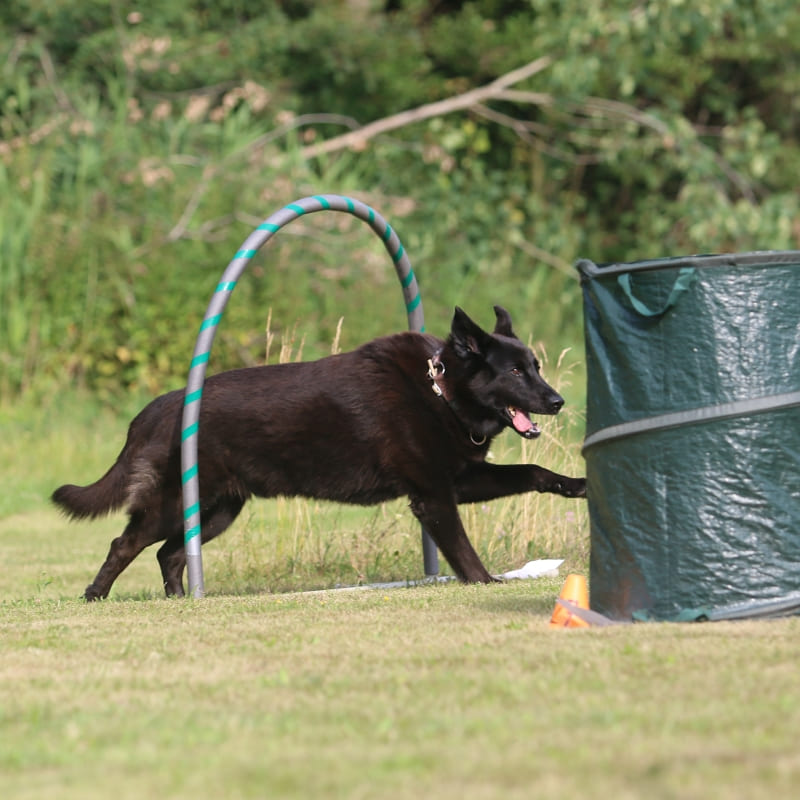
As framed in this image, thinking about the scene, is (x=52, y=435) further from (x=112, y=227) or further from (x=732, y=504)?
(x=732, y=504)

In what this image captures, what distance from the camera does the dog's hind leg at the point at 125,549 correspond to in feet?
22.1

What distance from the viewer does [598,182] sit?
2011 cm

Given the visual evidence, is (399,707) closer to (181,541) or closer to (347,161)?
(181,541)

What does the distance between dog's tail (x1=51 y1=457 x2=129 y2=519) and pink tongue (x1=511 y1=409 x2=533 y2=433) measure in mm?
1936

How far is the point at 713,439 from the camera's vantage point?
443cm

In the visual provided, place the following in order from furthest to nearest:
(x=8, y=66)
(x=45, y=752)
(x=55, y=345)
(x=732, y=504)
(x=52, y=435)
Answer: (x=8, y=66) < (x=55, y=345) < (x=52, y=435) < (x=732, y=504) < (x=45, y=752)

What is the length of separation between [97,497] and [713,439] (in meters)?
3.45

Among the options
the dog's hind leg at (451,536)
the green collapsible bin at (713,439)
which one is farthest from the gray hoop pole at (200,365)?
the green collapsible bin at (713,439)

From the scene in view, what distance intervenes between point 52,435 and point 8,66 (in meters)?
5.20

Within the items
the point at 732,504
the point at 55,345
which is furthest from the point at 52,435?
the point at 732,504

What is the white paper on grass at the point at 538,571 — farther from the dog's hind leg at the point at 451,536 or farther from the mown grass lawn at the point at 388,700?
the mown grass lawn at the point at 388,700

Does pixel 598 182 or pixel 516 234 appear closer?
pixel 516 234

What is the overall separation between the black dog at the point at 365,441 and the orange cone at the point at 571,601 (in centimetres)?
165

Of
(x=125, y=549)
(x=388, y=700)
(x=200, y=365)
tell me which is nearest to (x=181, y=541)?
(x=125, y=549)
